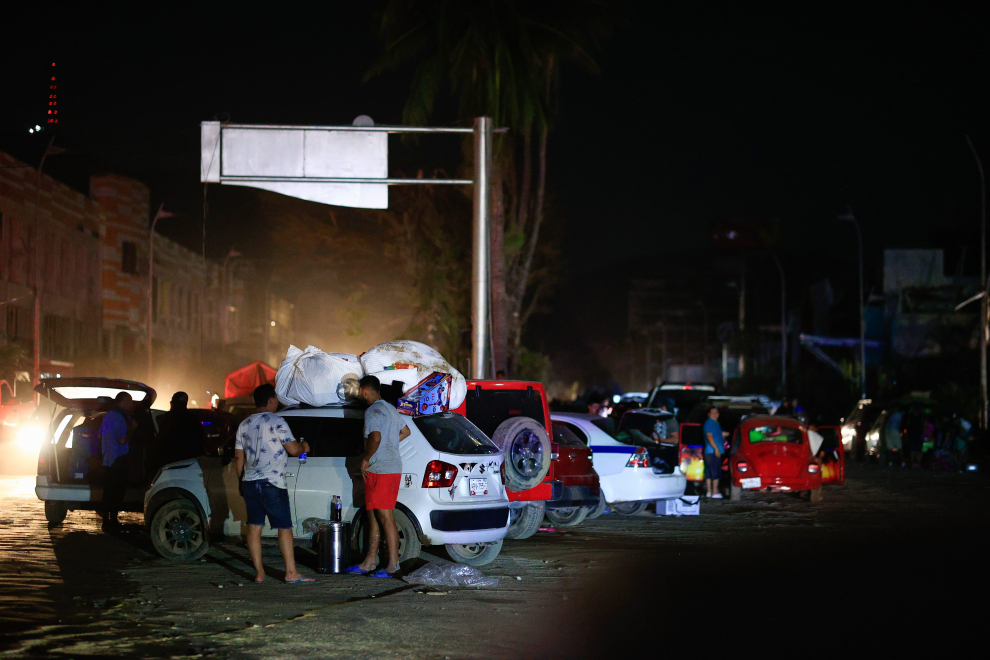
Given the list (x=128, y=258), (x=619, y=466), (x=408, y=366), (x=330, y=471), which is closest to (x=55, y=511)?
(x=408, y=366)

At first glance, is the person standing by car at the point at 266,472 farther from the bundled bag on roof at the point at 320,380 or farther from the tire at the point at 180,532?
the bundled bag on roof at the point at 320,380

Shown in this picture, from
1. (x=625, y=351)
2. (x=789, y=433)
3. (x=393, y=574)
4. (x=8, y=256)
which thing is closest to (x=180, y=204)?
(x=8, y=256)

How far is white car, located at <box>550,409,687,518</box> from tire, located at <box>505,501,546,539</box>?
79.0 inches

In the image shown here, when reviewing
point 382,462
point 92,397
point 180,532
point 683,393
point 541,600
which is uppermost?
point 92,397

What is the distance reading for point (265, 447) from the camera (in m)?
9.55

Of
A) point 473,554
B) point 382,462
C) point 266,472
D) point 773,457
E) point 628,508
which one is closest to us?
point 266,472

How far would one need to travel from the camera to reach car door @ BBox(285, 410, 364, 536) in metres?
10.5

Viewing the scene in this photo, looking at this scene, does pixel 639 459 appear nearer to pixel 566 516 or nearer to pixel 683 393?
pixel 566 516

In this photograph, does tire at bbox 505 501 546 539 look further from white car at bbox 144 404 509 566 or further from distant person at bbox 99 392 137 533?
distant person at bbox 99 392 137 533

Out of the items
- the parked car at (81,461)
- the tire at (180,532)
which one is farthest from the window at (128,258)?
the tire at (180,532)

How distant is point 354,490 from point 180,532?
75.7 inches

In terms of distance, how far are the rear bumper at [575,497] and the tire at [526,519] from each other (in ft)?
2.00

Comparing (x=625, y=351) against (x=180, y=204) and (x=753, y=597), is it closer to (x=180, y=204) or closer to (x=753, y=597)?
(x=180, y=204)

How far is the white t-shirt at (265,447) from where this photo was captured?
31.3 feet
